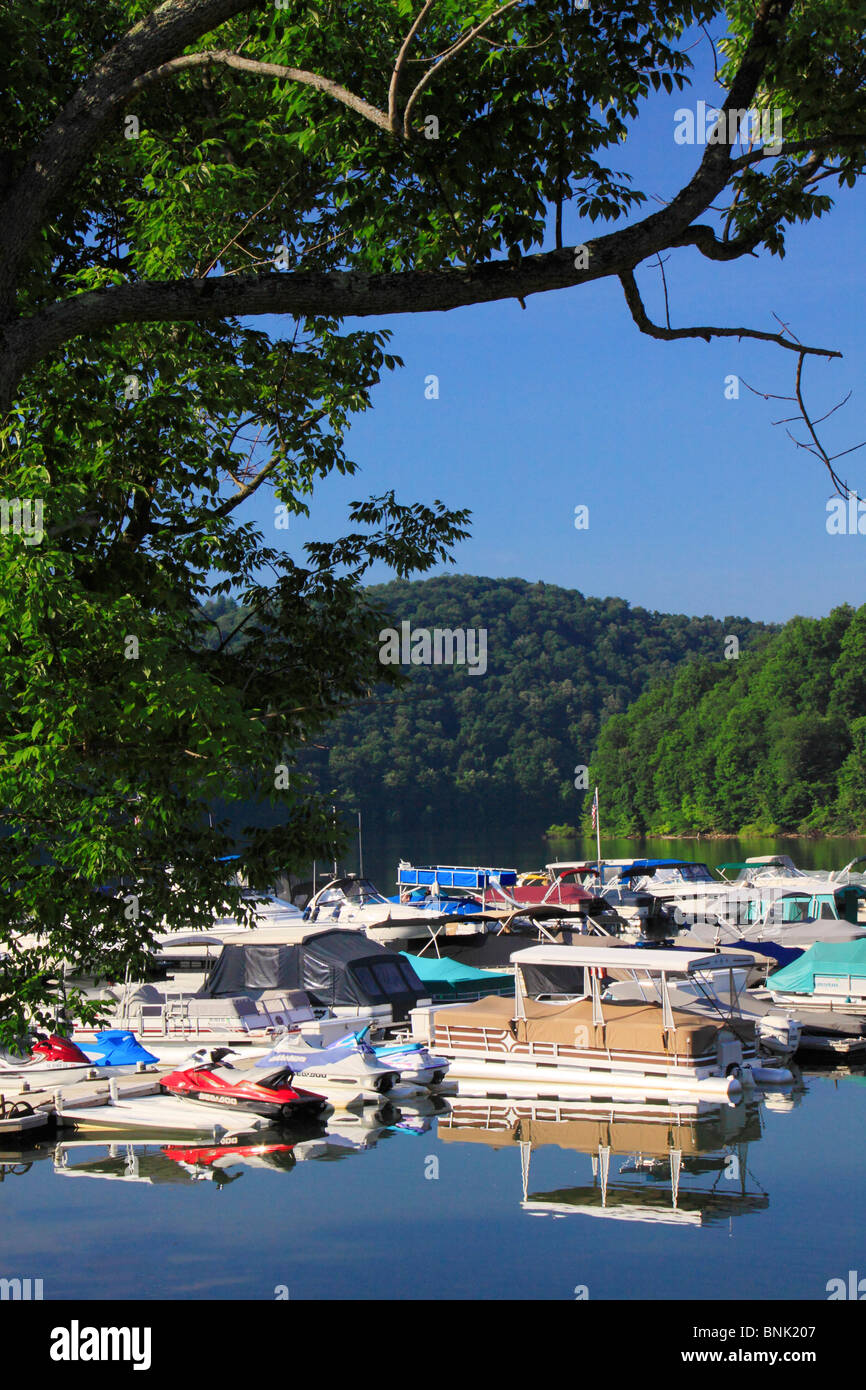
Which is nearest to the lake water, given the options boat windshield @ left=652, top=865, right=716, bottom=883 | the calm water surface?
the calm water surface

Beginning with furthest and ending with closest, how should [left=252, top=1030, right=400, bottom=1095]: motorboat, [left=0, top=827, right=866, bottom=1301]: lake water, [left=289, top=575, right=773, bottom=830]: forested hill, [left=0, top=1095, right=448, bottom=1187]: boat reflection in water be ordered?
[left=289, top=575, right=773, bottom=830]: forested hill, [left=252, top=1030, right=400, bottom=1095]: motorboat, [left=0, top=1095, right=448, bottom=1187]: boat reflection in water, [left=0, top=827, right=866, bottom=1301]: lake water

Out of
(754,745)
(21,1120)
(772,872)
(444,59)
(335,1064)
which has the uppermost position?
(444,59)

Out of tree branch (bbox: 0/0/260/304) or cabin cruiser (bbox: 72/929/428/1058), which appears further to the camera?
cabin cruiser (bbox: 72/929/428/1058)

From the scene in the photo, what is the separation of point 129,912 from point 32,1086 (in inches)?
506

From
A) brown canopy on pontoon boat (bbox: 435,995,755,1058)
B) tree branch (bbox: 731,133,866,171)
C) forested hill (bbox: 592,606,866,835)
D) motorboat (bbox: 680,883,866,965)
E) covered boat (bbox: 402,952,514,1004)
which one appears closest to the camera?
tree branch (bbox: 731,133,866,171)

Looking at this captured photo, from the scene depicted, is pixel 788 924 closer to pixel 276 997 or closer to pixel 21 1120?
pixel 276 997

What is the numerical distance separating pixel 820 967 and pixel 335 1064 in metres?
11.4

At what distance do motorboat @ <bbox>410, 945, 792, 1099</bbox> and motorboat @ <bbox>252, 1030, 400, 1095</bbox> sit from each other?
1.32 meters

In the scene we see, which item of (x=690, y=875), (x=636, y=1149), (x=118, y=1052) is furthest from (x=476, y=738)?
(x=636, y=1149)

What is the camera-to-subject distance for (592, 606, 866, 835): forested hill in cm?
12975

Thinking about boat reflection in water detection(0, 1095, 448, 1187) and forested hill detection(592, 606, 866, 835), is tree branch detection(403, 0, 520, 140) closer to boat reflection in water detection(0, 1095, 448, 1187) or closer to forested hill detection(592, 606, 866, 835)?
boat reflection in water detection(0, 1095, 448, 1187)

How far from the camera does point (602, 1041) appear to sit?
19344 mm
